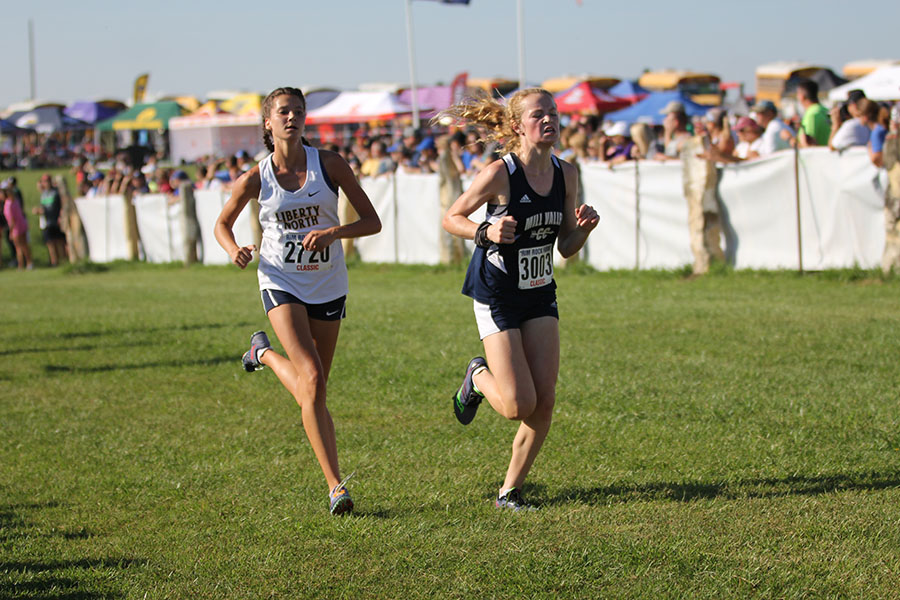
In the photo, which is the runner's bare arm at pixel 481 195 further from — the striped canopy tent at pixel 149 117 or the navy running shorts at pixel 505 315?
the striped canopy tent at pixel 149 117

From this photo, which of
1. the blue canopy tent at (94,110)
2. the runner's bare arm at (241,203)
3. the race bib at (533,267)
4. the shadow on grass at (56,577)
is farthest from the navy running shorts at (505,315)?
the blue canopy tent at (94,110)

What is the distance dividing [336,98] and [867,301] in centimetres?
3049

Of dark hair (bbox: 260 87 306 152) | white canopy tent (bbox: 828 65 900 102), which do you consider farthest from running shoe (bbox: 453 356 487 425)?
white canopy tent (bbox: 828 65 900 102)

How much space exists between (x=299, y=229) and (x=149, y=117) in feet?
144

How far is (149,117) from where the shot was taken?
4706cm

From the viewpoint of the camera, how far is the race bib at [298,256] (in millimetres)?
5809

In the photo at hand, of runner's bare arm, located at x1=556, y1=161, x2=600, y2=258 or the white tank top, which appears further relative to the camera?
the white tank top

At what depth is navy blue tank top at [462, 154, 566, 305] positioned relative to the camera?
5.45m

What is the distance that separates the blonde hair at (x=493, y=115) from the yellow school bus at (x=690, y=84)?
117ft

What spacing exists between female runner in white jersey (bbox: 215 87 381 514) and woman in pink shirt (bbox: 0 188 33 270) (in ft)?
73.1

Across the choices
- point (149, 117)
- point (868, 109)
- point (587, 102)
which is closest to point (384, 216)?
point (868, 109)

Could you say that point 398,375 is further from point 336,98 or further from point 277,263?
point 336,98

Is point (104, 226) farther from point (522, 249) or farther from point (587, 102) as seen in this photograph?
point (522, 249)

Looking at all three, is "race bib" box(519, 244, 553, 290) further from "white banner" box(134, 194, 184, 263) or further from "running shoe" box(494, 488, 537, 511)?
"white banner" box(134, 194, 184, 263)
